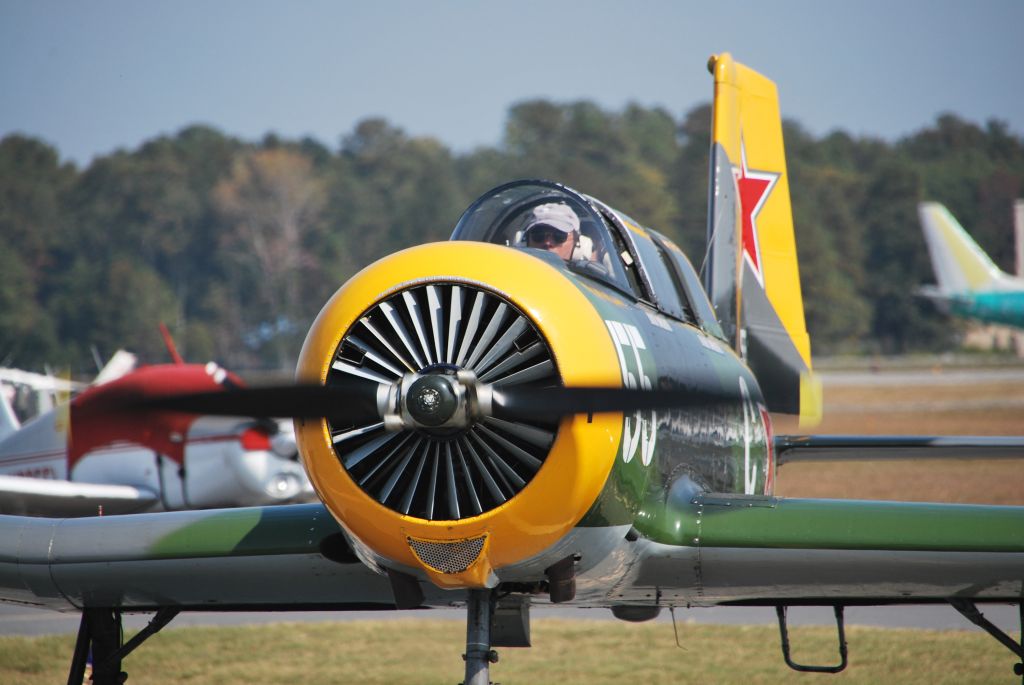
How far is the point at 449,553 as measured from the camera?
13.0 ft

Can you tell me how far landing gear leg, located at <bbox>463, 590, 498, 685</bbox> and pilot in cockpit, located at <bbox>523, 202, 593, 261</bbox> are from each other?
4.32ft

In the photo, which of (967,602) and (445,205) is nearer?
(967,602)

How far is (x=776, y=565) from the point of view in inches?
185

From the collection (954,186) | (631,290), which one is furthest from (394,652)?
(954,186)

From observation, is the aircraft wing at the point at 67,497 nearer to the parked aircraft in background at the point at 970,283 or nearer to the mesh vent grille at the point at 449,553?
the mesh vent grille at the point at 449,553

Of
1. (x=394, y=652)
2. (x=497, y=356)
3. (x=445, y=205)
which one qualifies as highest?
(x=445, y=205)

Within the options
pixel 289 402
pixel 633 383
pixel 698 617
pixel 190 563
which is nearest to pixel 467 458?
pixel 289 402

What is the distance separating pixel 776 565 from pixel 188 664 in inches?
196

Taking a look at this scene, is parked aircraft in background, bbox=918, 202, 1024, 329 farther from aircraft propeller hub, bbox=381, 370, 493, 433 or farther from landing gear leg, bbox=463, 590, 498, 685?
aircraft propeller hub, bbox=381, 370, 493, 433

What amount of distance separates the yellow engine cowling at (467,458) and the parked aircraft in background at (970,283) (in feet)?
171

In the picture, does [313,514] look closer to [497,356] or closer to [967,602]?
[497,356]

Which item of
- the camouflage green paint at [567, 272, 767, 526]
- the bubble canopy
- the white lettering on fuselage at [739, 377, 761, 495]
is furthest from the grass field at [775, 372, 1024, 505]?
the bubble canopy

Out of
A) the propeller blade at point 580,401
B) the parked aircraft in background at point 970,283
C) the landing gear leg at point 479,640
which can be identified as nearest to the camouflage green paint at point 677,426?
the propeller blade at point 580,401

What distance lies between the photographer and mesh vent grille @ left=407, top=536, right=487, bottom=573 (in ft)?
13.0
